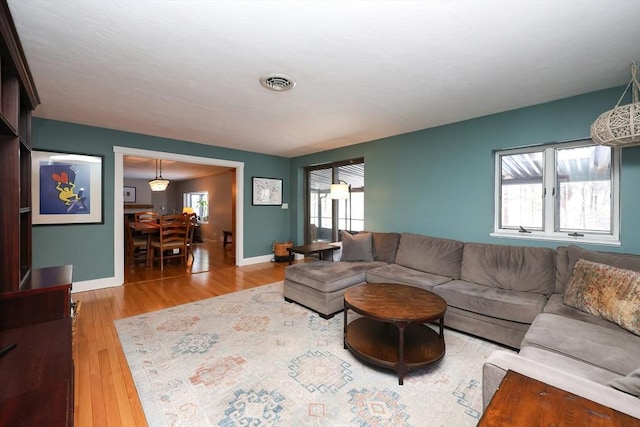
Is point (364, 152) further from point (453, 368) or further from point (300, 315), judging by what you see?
point (453, 368)

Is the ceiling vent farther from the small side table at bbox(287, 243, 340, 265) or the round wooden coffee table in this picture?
the small side table at bbox(287, 243, 340, 265)

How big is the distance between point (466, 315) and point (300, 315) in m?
1.67

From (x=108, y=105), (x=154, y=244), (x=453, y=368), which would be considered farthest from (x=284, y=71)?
(x=154, y=244)

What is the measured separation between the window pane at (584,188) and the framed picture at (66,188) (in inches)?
231

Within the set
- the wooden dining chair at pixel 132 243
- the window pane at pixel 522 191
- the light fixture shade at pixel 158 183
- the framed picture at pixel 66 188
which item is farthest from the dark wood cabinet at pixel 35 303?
the light fixture shade at pixel 158 183

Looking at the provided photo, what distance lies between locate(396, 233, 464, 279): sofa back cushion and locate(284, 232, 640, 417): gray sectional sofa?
0.01 m

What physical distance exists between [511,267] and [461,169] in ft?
4.48

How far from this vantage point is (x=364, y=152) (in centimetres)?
460

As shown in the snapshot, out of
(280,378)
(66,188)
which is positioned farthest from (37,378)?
(66,188)

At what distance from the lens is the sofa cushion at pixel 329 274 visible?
294cm

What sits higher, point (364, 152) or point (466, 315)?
point (364, 152)

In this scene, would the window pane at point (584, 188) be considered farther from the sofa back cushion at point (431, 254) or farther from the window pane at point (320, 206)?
the window pane at point (320, 206)

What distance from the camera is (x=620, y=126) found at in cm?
183

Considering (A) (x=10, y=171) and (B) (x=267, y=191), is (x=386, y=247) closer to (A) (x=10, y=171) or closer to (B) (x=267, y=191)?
(B) (x=267, y=191)
